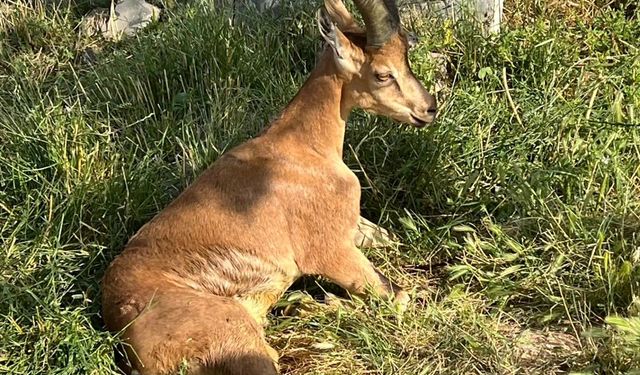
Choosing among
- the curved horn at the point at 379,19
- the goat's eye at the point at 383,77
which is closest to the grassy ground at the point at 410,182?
the goat's eye at the point at 383,77

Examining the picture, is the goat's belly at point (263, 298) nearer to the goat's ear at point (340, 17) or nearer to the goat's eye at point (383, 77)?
the goat's eye at point (383, 77)

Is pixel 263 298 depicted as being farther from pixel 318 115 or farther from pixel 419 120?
pixel 419 120

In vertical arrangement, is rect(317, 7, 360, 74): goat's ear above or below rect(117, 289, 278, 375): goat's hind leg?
above

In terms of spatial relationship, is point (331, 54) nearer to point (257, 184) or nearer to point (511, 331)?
point (257, 184)

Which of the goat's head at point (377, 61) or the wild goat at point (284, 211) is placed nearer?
the wild goat at point (284, 211)

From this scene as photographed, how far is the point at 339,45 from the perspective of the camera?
14.8 ft

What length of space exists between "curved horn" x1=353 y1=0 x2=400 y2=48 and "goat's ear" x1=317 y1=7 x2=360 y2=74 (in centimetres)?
12

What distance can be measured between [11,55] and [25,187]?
2.38 m

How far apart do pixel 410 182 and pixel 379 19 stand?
4.22 ft

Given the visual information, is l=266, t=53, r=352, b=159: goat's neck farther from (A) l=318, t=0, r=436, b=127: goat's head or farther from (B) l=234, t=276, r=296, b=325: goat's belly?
(B) l=234, t=276, r=296, b=325: goat's belly

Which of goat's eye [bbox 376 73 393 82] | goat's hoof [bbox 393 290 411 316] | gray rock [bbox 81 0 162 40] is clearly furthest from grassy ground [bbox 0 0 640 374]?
goat's eye [bbox 376 73 393 82]

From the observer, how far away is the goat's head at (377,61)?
177 inches

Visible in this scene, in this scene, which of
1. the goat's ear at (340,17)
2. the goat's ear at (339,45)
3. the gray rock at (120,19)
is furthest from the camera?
the gray rock at (120,19)

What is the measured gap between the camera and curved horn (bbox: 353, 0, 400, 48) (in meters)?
4.41
